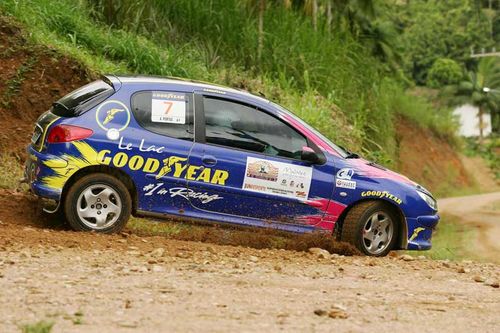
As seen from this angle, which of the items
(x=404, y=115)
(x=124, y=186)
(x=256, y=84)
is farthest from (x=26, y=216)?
(x=404, y=115)

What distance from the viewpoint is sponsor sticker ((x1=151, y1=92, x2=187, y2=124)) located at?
34.1 feet

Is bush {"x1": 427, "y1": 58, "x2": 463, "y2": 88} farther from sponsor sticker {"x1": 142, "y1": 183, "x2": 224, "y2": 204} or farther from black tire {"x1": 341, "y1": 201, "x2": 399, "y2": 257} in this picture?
sponsor sticker {"x1": 142, "y1": 183, "x2": 224, "y2": 204}

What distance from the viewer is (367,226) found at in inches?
432

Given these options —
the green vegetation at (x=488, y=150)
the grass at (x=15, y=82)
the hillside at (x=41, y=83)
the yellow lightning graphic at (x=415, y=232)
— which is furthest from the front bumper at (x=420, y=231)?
the green vegetation at (x=488, y=150)

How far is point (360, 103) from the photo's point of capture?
80.0 feet

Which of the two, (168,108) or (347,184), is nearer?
(168,108)

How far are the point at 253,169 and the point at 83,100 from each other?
179 centimetres

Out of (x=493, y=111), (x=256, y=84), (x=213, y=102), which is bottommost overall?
(x=213, y=102)

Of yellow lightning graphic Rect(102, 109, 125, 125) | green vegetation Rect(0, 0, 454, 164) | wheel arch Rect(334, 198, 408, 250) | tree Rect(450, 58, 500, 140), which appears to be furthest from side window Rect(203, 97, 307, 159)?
tree Rect(450, 58, 500, 140)

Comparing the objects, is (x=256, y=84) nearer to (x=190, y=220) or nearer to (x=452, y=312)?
(x=190, y=220)

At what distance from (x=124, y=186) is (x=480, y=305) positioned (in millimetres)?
3666

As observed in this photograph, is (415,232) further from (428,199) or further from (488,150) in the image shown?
(488,150)

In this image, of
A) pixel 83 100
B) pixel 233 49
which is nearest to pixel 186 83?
pixel 83 100

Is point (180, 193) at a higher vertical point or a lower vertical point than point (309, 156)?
lower
